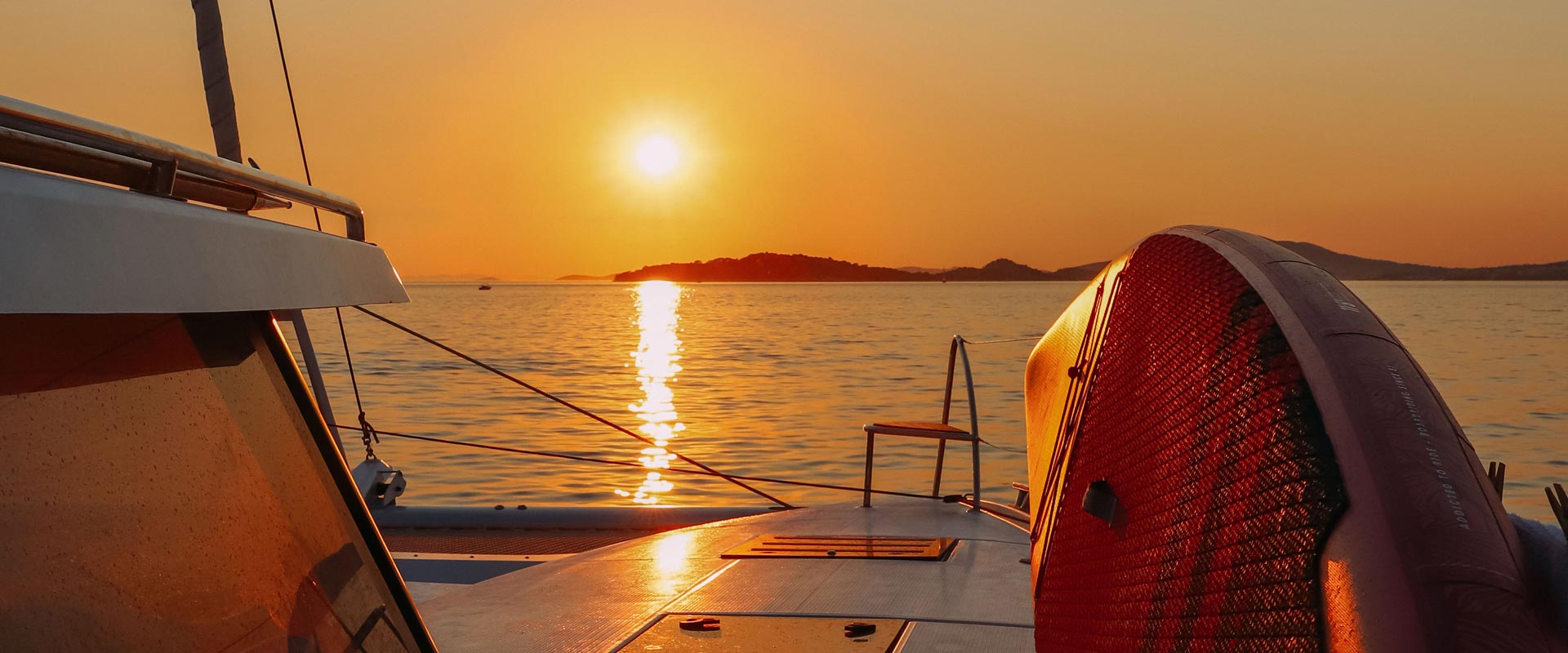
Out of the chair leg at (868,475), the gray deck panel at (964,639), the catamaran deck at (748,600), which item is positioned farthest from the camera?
the chair leg at (868,475)

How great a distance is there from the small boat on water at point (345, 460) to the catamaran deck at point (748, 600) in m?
1.55

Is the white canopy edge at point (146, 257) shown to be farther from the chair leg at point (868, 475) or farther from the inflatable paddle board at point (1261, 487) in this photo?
the chair leg at point (868, 475)

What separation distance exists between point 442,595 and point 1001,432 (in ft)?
60.2

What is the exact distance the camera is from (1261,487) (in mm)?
1866

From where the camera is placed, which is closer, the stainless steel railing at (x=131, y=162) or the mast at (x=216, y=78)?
the stainless steel railing at (x=131, y=162)

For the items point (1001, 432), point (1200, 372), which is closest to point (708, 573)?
point (1200, 372)

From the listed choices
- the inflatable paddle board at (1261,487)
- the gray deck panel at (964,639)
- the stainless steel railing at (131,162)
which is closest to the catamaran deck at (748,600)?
the gray deck panel at (964,639)

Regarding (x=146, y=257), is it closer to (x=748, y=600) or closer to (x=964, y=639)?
(x=964, y=639)

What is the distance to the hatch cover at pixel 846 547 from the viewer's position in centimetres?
604

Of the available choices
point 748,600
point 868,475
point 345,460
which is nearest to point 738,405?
point 868,475

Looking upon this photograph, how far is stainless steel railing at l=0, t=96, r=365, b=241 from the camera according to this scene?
133cm

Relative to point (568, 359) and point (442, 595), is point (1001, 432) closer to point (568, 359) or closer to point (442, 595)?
point (442, 595)

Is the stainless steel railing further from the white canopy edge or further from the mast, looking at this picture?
the mast

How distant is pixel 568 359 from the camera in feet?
139
